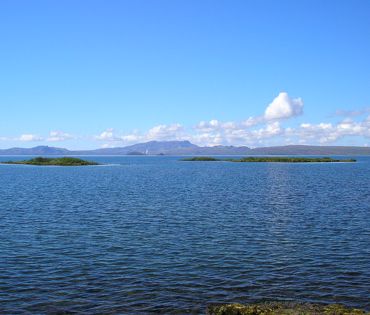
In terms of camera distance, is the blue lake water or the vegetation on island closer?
the vegetation on island

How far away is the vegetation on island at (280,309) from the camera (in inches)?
837

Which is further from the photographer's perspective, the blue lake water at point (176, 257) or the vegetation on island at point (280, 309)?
the blue lake water at point (176, 257)

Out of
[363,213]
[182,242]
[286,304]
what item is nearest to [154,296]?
[286,304]

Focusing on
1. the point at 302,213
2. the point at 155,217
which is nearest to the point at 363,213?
the point at 302,213

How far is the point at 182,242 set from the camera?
39438mm

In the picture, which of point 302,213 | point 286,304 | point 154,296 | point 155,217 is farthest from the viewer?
point 302,213

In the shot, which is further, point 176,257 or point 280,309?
point 176,257

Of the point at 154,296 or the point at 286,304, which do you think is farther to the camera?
the point at 154,296

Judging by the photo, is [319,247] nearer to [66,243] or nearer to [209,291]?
[209,291]

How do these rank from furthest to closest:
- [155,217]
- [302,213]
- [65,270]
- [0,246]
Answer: [302,213] → [155,217] → [0,246] → [65,270]

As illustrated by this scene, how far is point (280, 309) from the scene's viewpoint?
21.8 m

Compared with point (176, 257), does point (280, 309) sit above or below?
above

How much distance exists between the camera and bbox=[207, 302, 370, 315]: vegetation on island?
837 inches

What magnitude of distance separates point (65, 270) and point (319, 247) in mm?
22532
